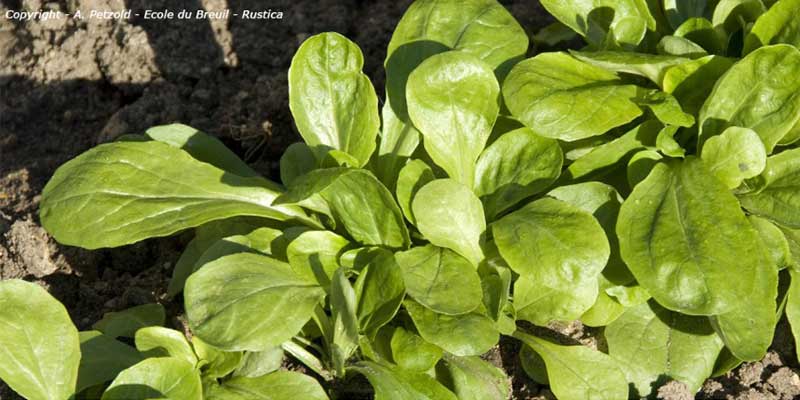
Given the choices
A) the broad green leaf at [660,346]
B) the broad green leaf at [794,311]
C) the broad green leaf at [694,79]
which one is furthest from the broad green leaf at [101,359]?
the broad green leaf at [794,311]

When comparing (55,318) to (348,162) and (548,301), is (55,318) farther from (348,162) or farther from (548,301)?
(548,301)

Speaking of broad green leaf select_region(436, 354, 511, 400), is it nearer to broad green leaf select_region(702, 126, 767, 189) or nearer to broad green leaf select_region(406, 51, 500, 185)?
broad green leaf select_region(406, 51, 500, 185)

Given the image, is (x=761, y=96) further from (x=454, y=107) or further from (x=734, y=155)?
(x=454, y=107)

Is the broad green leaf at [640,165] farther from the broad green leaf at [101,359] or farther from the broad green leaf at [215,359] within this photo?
the broad green leaf at [101,359]

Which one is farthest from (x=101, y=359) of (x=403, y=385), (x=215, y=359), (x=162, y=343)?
(x=403, y=385)

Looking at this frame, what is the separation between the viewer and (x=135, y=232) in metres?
2.15

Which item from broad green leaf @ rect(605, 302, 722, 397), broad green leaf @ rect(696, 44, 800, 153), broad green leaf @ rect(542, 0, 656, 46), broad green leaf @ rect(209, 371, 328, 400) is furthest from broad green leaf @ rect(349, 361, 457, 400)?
broad green leaf @ rect(542, 0, 656, 46)

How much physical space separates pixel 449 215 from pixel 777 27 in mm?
911

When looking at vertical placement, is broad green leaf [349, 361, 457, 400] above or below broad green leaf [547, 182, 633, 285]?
below

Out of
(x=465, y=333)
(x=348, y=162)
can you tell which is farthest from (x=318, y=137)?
(x=465, y=333)

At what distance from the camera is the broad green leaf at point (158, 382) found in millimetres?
1866

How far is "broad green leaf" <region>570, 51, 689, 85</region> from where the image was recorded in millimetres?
2145

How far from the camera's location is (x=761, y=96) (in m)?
2.21

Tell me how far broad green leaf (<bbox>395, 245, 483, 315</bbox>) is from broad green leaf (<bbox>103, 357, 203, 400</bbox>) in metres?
0.46
